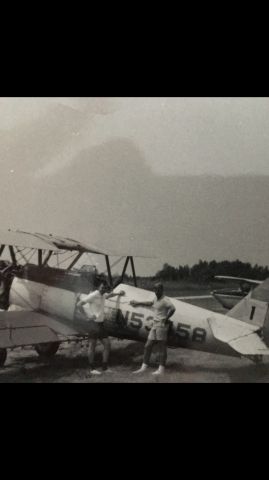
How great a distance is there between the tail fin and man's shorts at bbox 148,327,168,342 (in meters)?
0.81

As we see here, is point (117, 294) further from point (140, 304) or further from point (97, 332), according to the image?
point (97, 332)

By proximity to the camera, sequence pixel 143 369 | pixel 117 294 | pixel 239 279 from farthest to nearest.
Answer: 1. pixel 239 279
2. pixel 117 294
3. pixel 143 369

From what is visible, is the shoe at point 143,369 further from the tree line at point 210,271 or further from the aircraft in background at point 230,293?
the aircraft in background at point 230,293

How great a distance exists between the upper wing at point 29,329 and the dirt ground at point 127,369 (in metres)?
0.39

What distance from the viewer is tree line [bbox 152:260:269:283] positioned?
6.48 m

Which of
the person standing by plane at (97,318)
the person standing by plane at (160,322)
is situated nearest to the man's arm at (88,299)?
the person standing by plane at (97,318)

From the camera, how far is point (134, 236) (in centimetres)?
657

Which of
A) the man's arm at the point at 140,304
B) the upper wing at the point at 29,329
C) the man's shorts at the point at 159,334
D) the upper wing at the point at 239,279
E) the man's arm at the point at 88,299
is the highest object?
the upper wing at the point at 239,279

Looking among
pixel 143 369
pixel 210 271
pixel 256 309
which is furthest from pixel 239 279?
pixel 143 369

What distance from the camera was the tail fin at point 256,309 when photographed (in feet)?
18.0

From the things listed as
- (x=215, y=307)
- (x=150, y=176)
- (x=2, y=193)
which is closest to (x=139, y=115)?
(x=150, y=176)

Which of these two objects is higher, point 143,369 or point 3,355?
point 143,369

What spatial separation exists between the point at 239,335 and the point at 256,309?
475 millimetres
